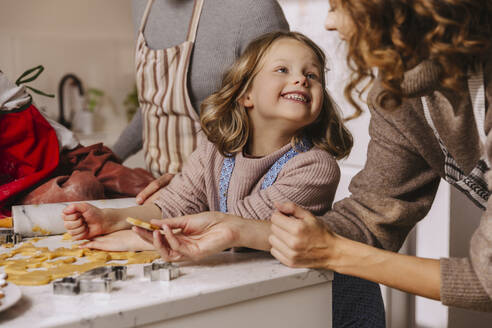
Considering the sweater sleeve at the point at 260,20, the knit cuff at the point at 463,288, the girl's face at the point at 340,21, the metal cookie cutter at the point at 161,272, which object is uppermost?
the sweater sleeve at the point at 260,20

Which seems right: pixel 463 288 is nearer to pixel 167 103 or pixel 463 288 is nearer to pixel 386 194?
pixel 386 194

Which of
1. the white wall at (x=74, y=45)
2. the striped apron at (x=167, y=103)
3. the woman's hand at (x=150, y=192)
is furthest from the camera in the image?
the white wall at (x=74, y=45)

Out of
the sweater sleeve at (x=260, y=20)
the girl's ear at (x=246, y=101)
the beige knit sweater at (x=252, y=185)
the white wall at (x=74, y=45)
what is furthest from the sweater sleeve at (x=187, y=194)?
the white wall at (x=74, y=45)

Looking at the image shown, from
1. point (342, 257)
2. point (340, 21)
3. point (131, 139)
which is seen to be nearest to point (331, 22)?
point (340, 21)

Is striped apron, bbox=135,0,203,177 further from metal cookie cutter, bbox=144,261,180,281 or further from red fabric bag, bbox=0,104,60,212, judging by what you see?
metal cookie cutter, bbox=144,261,180,281

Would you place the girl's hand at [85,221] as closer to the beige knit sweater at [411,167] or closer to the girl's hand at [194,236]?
the girl's hand at [194,236]

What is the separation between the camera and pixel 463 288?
0.76 metres

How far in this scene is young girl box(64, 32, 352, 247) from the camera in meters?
1.03

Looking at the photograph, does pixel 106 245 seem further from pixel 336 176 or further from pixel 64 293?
pixel 336 176

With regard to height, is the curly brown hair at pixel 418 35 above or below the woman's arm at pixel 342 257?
above

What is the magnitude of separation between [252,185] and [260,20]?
0.46m

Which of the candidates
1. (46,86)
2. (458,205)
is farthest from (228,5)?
(46,86)

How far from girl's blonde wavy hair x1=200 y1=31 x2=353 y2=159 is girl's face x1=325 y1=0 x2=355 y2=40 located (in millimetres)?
327

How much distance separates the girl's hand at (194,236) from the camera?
0.84m
